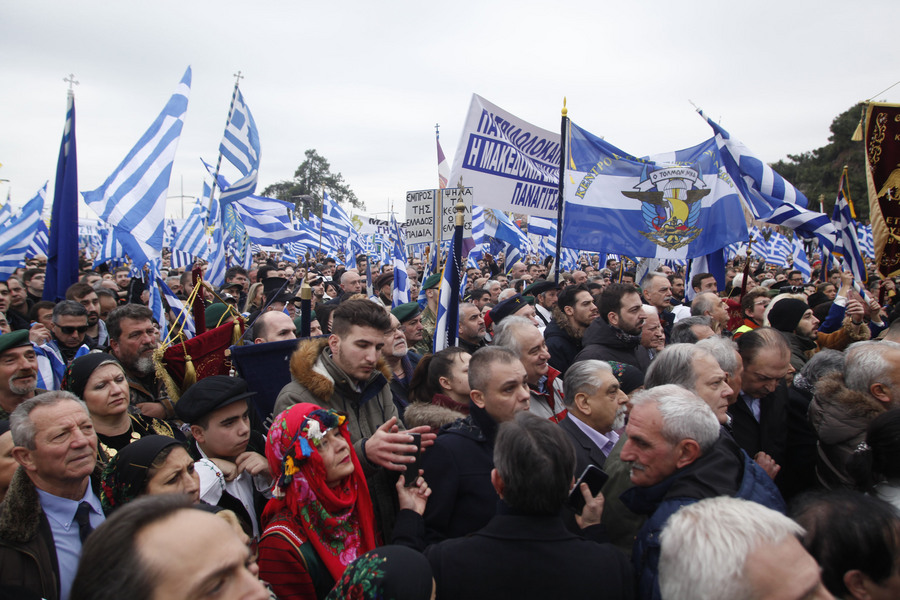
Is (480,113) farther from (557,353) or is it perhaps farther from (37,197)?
(37,197)

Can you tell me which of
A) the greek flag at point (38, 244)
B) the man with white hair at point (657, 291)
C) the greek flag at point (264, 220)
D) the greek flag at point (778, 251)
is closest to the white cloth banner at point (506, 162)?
the man with white hair at point (657, 291)

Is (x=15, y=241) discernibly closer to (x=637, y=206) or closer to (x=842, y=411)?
(x=637, y=206)

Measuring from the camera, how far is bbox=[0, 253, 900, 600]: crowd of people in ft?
5.20

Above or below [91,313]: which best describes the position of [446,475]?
below

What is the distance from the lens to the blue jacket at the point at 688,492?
6.86ft

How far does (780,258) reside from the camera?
1847cm

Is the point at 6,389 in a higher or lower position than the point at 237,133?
lower

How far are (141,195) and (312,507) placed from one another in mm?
5142

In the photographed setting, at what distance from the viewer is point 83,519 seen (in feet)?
8.57

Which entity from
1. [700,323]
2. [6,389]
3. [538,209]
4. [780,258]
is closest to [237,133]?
[538,209]

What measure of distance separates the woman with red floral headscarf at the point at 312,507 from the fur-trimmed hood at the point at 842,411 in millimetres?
2452

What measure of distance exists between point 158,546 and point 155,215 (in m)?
5.75

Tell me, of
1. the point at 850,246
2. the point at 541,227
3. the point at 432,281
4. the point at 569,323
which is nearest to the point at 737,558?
the point at 569,323

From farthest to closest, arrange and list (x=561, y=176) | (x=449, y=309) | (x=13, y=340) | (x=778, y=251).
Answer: (x=778, y=251) → (x=561, y=176) → (x=449, y=309) → (x=13, y=340)
